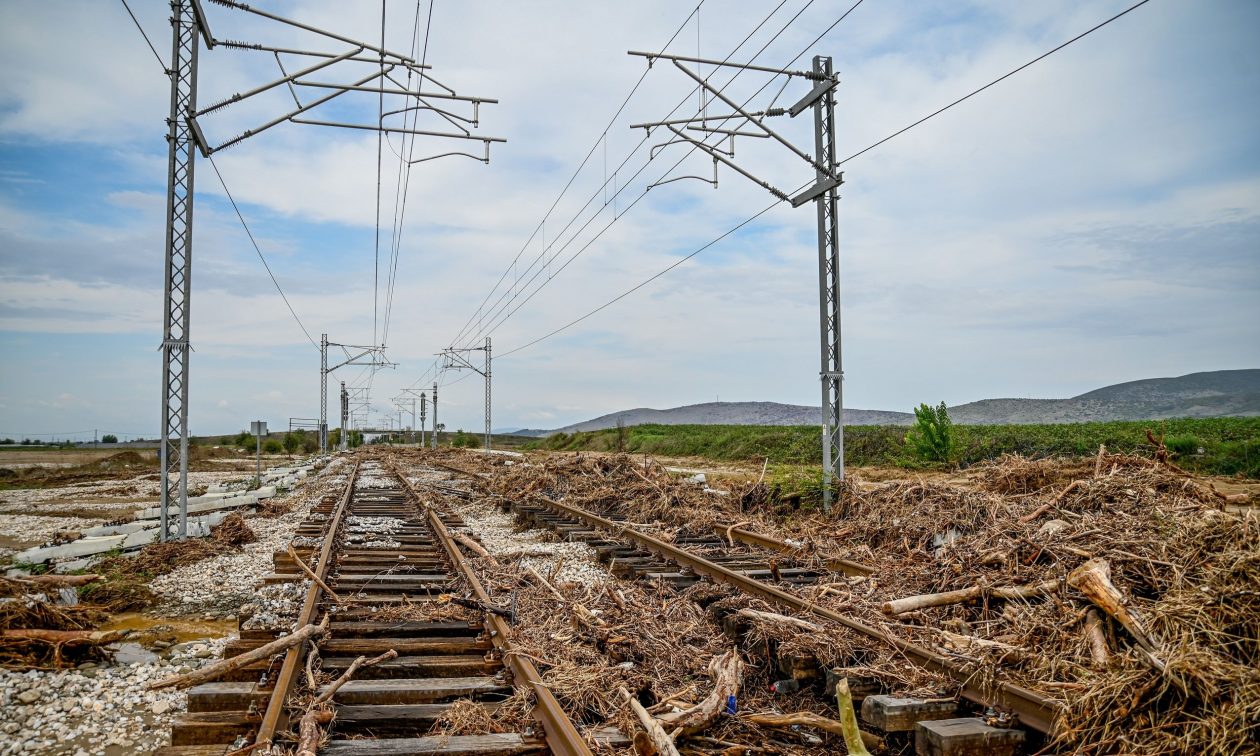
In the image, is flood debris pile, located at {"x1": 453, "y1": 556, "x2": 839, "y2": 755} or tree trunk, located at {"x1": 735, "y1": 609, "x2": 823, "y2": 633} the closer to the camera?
flood debris pile, located at {"x1": 453, "y1": 556, "x2": 839, "y2": 755}

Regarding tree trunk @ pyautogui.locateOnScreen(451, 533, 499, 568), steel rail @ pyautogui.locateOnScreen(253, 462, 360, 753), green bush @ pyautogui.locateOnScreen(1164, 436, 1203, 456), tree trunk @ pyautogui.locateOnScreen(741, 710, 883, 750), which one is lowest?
tree trunk @ pyautogui.locateOnScreen(741, 710, 883, 750)

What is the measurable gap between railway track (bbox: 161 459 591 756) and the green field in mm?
9249

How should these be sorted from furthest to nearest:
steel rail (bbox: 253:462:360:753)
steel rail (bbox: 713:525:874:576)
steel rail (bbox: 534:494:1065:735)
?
steel rail (bbox: 713:525:874:576)
steel rail (bbox: 534:494:1065:735)
steel rail (bbox: 253:462:360:753)

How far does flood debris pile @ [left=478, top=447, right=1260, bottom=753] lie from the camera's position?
4246 millimetres

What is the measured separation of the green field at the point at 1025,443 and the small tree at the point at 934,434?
1.08 ft

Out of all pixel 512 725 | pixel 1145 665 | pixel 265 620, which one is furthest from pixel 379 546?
pixel 1145 665

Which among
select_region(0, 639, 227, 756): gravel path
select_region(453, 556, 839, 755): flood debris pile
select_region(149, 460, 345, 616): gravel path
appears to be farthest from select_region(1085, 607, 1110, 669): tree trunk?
select_region(149, 460, 345, 616): gravel path

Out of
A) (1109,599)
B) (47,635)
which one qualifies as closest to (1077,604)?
(1109,599)

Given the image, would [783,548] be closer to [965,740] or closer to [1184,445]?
[965,740]

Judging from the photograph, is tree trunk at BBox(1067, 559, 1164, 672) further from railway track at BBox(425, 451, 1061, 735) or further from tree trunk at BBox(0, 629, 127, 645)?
tree trunk at BBox(0, 629, 127, 645)

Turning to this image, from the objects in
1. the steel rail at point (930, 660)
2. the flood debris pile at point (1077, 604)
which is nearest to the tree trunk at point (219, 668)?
the flood debris pile at point (1077, 604)

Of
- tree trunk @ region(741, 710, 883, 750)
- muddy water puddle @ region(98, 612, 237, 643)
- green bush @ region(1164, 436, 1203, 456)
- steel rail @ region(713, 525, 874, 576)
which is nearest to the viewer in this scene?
tree trunk @ region(741, 710, 883, 750)

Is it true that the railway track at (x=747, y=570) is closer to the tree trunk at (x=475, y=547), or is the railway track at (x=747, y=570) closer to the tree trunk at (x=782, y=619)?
the tree trunk at (x=782, y=619)

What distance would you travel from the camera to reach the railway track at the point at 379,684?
4.44 meters
